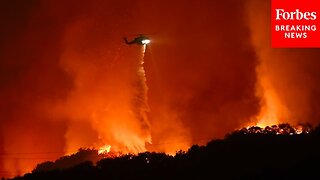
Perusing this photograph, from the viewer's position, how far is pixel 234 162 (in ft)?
202

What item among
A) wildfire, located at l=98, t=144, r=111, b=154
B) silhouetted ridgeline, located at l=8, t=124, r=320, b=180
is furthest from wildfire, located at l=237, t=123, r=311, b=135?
wildfire, located at l=98, t=144, r=111, b=154

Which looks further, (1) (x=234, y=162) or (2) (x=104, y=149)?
(2) (x=104, y=149)

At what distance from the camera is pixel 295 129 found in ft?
239

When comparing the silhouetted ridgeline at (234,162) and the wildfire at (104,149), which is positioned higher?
the wildfire at (104,149)

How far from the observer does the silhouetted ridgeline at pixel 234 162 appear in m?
54.9

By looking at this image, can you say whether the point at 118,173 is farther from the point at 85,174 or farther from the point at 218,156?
the point at 218,156

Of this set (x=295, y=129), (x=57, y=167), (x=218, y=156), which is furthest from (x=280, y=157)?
(x=57, y=167)

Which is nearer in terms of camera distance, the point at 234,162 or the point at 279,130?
the point at 234,162

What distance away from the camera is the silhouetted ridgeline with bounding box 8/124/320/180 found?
54.9 meters

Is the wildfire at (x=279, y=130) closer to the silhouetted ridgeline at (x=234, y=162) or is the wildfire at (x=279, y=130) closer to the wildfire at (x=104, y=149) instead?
the silhouetted ridgeline at (x=234, y=162)

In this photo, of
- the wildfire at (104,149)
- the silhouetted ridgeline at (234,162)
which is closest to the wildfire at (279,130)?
the silhouetted ridgeline at (234,162)

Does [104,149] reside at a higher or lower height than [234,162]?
higher

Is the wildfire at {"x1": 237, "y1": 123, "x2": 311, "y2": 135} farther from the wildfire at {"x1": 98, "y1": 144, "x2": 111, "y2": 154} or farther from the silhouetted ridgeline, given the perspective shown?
the wildfire at {"x1": 98, "y1": 144, "x2": 111, "y2": 154}

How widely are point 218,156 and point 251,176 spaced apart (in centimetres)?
983
